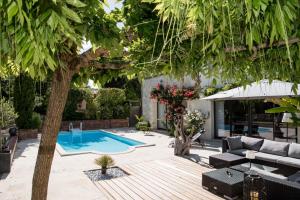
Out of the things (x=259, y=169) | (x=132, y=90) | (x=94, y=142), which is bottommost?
(x=94, y=142)

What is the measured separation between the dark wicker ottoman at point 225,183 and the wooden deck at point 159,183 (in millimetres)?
193

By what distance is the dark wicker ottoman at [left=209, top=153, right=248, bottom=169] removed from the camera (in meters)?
8.12

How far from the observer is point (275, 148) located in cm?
852

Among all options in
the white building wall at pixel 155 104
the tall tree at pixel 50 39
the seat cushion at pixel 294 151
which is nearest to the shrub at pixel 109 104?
the white building wall at pixel 155 104

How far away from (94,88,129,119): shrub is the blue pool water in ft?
8.71

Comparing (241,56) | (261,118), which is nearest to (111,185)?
(241,56)

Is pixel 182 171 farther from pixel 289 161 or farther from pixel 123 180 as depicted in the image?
pixel 289 161

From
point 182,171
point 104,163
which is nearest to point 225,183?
point 182,171

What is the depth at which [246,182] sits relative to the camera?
17.8 feet

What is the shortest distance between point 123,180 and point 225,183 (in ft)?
10.4

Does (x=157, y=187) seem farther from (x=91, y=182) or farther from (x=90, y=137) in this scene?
(x=90, y=137)

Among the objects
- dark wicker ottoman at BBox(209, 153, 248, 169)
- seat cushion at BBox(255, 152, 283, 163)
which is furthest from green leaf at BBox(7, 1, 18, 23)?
seat cushion at BBox(255, 152, 283, 163)

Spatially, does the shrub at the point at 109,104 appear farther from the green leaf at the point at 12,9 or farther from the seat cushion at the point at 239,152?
the green leaf at the point at 12,9

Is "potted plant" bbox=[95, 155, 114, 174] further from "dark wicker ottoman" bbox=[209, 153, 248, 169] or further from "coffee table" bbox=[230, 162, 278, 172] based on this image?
"coffee table" bbox=[230, 162, 278, 172]
